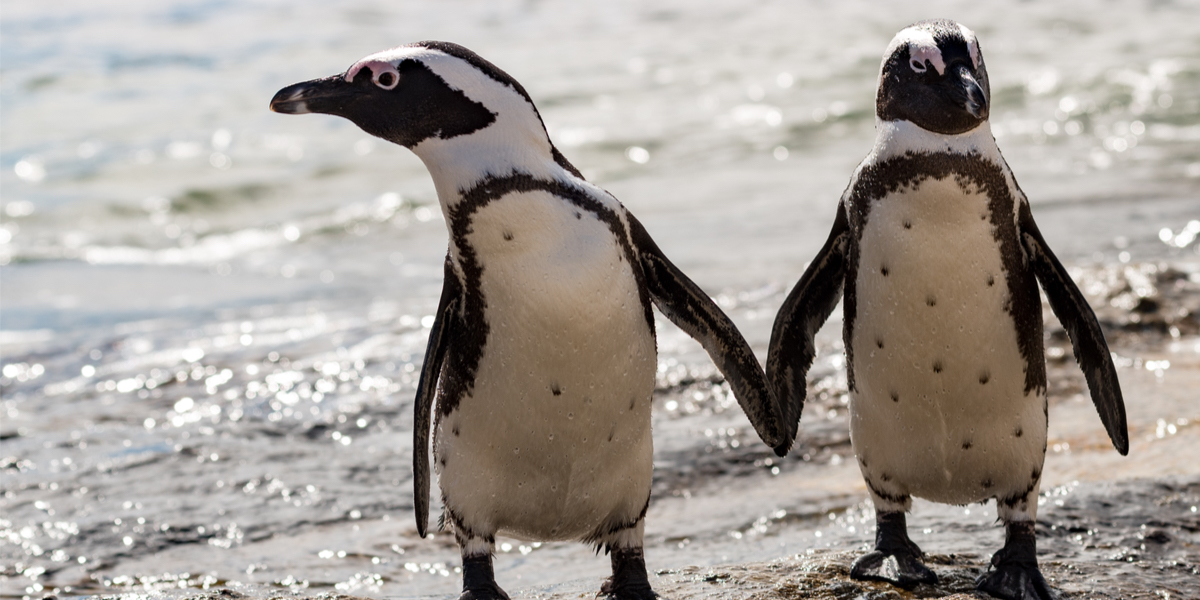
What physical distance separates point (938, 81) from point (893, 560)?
118 cm

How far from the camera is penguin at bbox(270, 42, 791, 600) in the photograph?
3021 millimetres

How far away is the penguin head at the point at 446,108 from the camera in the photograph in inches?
119

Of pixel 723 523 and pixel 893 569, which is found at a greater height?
pixel 893 569

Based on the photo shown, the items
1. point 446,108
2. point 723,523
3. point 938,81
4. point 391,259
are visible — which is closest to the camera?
point 446,108

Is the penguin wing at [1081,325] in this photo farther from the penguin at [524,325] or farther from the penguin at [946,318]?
the penguin at [524,325]

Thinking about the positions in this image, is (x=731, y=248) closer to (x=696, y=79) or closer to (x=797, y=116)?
(x=797, y=116)

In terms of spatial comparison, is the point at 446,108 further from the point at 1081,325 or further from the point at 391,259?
the point at 391,259

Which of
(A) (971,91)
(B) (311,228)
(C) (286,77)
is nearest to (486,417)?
(A) (971,91)

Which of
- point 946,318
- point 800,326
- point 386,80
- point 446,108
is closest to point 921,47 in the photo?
point 946,318

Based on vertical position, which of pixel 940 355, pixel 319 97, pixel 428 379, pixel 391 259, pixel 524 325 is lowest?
pixel 391 259

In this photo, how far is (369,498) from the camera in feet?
15.9

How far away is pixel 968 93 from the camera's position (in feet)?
9.99

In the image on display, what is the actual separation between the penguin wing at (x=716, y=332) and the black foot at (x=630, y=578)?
0.43 m

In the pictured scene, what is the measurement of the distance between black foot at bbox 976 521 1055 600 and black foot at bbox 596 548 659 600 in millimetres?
821
